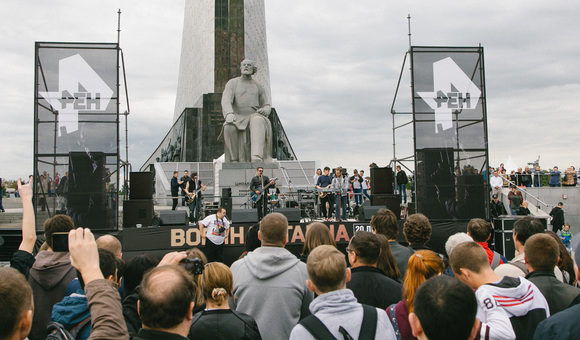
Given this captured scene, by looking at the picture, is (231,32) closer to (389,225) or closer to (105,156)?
(105,156)

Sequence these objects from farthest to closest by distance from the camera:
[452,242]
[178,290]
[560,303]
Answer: [452,242]
[560,303]
[178,290]

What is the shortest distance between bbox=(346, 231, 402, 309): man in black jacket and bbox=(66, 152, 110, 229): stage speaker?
6925 mm

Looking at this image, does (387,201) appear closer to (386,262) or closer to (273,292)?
(386,262)

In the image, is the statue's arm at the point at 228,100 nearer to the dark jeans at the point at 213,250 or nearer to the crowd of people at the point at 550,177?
the dark jeans at the point at 213,250

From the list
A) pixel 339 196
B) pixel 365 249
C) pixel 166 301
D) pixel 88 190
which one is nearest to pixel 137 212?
pixel 88 190

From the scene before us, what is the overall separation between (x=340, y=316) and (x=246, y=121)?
12.5m

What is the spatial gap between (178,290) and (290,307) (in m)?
1.36

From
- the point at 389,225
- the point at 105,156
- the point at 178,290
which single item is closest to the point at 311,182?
the point at 105,156

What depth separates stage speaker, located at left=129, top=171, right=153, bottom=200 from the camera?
9.80 m

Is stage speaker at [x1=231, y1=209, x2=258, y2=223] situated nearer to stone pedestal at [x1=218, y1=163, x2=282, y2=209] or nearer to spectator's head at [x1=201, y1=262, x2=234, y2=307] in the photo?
stone pedestal at [x1=218, y1=163, x2=282, y2=209]

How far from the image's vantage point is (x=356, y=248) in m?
3.10

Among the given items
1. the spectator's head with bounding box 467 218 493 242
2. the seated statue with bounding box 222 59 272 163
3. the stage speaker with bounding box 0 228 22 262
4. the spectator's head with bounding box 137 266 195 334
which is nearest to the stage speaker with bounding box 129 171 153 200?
the stage speaker with bounding box 0 228 22 262

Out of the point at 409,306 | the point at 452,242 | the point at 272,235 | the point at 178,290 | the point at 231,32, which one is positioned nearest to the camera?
the point at 178,290

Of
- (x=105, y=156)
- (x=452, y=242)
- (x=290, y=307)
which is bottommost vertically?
(x=290, y=307)
